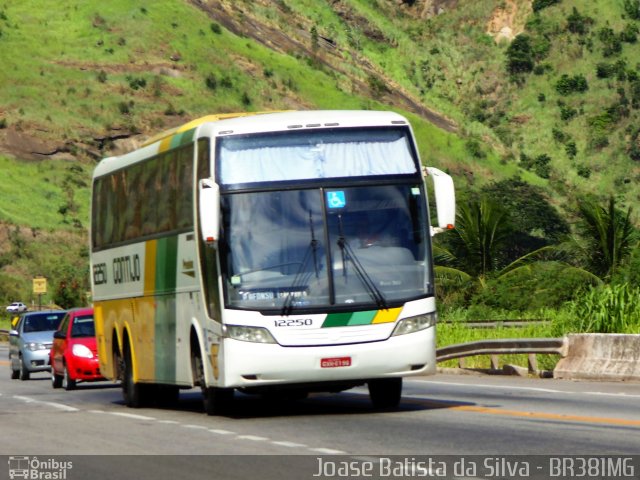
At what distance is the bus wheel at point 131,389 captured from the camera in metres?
21.2

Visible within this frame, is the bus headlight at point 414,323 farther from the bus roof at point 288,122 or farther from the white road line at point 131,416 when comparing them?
the white road line at point 131,416

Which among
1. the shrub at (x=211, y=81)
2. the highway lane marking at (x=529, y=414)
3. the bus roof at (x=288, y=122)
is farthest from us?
the shrub at (x=211, y=81)

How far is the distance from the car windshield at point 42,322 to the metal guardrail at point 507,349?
9.61 m

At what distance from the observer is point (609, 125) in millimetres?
180500

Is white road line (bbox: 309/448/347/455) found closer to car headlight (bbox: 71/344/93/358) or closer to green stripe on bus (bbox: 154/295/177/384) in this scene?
green stripe on bus (bbox: 154/295/177/384)

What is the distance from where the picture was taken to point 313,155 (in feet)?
56.2

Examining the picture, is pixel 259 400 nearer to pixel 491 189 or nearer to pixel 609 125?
pixel 491 189

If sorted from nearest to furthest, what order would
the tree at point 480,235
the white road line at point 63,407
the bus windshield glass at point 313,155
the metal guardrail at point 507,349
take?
the bus windshield glass at point 313,155 < the white road line at point 63,407 < the metal guardrail at point 507,349 < the tree at point 480,235

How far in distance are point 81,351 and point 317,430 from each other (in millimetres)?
13498

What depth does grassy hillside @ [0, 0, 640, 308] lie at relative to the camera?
141 m

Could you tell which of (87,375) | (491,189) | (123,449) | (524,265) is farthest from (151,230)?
(491,189)

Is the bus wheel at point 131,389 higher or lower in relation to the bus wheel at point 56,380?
higher

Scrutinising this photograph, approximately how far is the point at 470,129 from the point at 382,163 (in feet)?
540

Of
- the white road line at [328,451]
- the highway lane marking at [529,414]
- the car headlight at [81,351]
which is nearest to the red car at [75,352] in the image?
the car headlight at [81,351]
